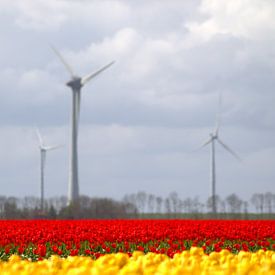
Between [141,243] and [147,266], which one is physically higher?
[147,266]

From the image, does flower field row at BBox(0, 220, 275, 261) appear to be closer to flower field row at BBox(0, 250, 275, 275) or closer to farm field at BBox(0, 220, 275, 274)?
farm field at BBox(0, 220, 275, 274)

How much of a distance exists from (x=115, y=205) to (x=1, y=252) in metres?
61.8

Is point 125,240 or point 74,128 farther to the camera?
point 74,128

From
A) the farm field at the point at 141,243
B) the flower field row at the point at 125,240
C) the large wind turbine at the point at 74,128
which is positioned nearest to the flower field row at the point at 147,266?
the farm field at the point at 141,243

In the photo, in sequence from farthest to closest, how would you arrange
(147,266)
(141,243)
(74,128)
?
(74,128), (141,243), (147,266)

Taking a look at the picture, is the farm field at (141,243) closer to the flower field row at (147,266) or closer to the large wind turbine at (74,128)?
the flower field row at (147,266)

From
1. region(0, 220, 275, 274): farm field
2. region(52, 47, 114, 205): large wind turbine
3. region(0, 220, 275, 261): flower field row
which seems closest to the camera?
region(0, 220, 275, 274): farm field

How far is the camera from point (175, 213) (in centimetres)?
10494

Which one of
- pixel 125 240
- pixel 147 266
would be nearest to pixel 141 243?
pixel 125 240

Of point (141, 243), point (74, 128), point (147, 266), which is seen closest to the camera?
point (147, 266)

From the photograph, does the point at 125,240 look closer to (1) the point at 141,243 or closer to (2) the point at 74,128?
(1) the point at 141,243

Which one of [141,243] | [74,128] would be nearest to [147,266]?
[141,243]

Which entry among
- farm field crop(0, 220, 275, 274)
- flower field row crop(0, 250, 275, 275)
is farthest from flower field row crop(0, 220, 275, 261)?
flower field row crop(0, 250, 275, 275)

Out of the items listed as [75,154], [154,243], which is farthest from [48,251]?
[75,154]
